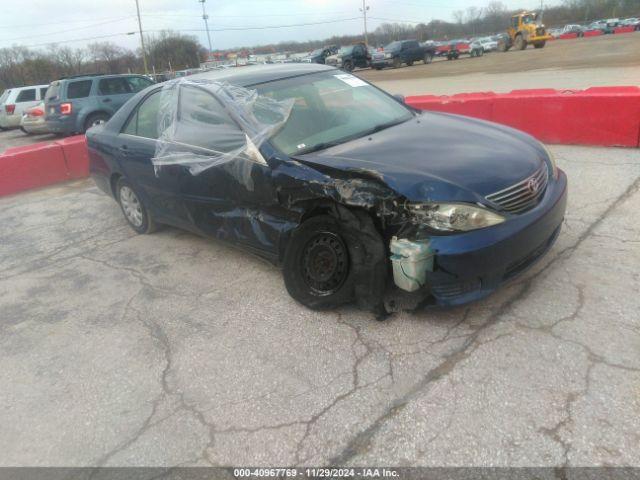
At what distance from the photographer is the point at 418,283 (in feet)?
9.57

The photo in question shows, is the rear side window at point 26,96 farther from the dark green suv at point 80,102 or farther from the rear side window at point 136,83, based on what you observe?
the rear side window at point 136,83

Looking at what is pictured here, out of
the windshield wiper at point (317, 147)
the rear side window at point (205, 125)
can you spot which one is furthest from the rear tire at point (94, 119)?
the windshield wiper at point (317, 147)

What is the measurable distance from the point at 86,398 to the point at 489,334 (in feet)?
7.81

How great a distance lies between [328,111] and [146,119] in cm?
198

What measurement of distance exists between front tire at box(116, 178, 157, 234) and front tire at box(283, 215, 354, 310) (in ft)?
7.82

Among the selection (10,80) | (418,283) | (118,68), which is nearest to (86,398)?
(418,283)

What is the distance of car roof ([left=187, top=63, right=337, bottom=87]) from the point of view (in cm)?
416

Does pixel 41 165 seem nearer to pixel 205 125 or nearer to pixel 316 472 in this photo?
pixel 205 125

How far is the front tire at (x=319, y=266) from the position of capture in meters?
3.20

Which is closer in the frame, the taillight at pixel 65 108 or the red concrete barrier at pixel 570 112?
the red concrete barrier at pixel 570 112

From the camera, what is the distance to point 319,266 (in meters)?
3.32

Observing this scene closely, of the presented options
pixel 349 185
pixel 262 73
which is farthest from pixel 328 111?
pixel 349 185

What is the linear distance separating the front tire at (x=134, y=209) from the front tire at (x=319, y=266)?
7.82 ft

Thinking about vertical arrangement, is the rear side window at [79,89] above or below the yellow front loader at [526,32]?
below
